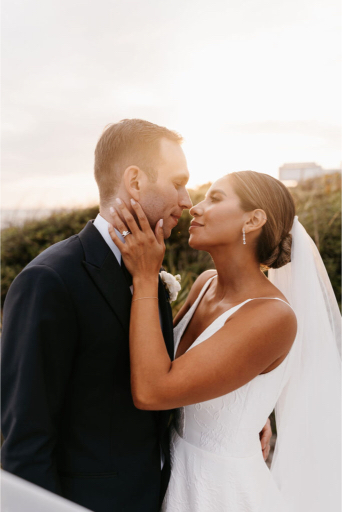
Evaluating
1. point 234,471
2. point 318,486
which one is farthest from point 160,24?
point 318,486

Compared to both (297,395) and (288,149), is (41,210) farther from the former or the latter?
(297,395)

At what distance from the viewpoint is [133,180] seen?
6.17 feet

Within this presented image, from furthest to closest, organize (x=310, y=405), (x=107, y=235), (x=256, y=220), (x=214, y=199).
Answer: (x=310, y=405) → (x=214, y=199) → (x=256, y=220) → (x=107, y=235)

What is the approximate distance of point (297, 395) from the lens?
2576mm

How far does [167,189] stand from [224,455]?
1555mm

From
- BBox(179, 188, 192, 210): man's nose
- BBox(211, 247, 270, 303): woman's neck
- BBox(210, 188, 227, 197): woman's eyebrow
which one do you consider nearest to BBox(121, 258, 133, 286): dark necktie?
BBox(179, 188, 192, 210): man's nose

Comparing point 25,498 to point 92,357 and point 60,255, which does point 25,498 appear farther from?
point 60,255

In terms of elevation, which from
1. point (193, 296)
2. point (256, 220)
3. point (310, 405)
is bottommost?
point (310, 405)

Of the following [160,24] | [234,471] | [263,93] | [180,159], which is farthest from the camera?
[263,93]

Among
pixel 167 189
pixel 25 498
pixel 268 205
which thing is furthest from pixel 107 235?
pixel 25 498

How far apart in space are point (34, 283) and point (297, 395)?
194 cm

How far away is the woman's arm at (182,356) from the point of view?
1701mm

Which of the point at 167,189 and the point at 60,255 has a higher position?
the point at 167,189

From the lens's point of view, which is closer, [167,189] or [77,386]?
[77,386]
